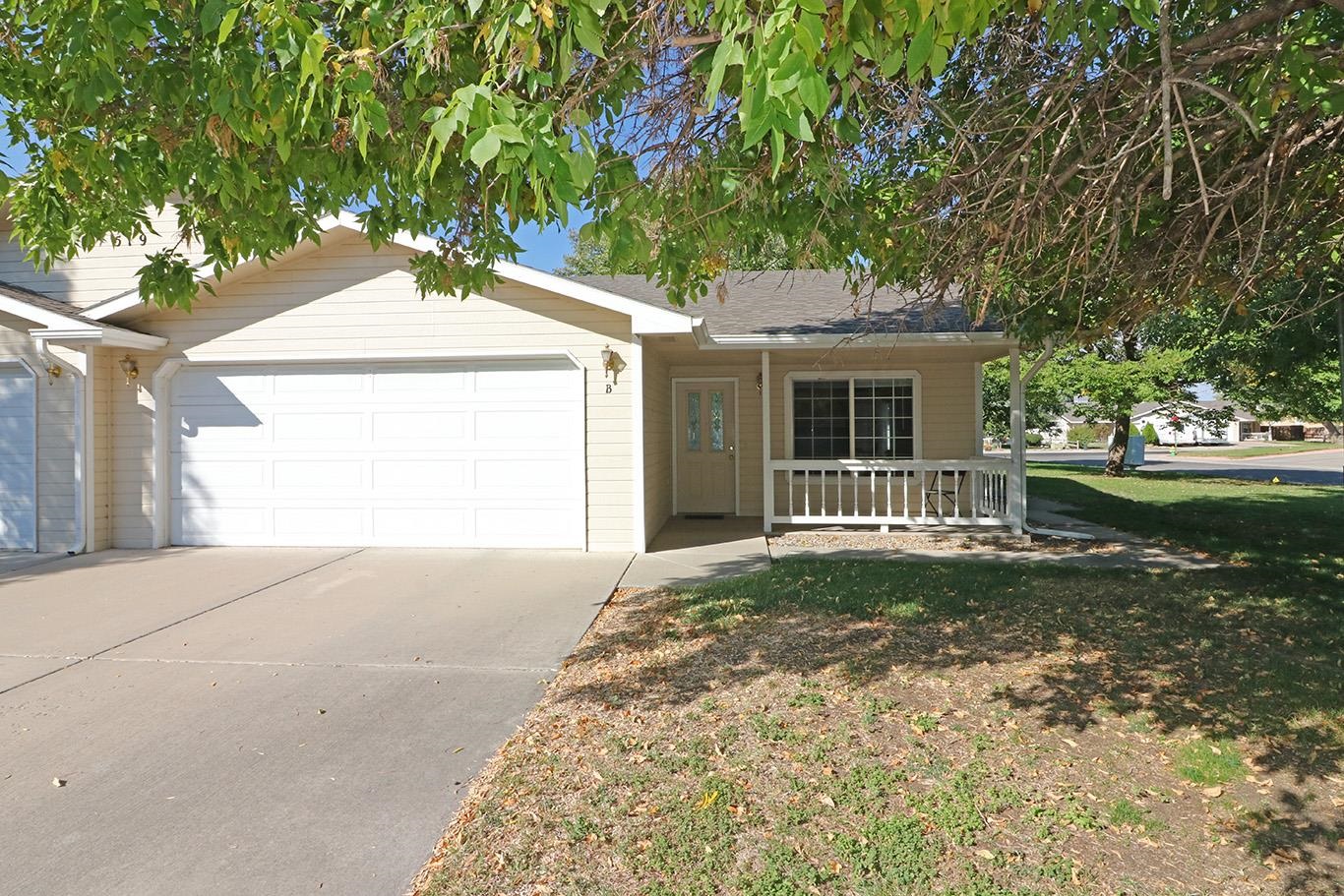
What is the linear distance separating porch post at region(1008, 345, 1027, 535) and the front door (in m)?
3.91

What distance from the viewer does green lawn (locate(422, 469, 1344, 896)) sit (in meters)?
2.57

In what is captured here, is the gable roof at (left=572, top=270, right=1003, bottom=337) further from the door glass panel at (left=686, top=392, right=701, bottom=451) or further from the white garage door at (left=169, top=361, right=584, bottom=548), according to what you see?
the white garage door at (left=169, top=361, right=584, bottom=548)

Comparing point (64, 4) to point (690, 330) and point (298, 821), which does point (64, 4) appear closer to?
point (298, 821)

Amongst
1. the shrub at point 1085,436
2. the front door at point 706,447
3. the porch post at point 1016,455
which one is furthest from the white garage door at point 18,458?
the shrub at point 1085,436

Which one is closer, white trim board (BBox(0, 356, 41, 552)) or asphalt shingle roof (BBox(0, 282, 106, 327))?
asphalt shingle roof (BBox(0, 282, 106, 327))

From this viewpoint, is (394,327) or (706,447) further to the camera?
(706,447)

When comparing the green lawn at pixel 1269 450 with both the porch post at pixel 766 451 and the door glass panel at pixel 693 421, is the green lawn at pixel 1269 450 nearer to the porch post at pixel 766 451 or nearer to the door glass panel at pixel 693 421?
the door glass panel at pixel 693 421

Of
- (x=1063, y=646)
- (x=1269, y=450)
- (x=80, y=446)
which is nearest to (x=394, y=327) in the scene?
(x=80, y=446)

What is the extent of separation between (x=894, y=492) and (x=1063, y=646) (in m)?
6.03

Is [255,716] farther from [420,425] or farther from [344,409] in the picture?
[344,409]

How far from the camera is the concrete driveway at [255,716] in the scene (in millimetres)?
2678

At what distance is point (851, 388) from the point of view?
35.5 ft

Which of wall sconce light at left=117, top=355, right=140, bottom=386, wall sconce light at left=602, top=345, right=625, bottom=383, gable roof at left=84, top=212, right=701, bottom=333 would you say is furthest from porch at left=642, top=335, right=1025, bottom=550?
wall sconce light at left=117, top=355, right=140, bottom=386

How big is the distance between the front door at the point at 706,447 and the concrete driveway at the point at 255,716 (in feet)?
14.5
